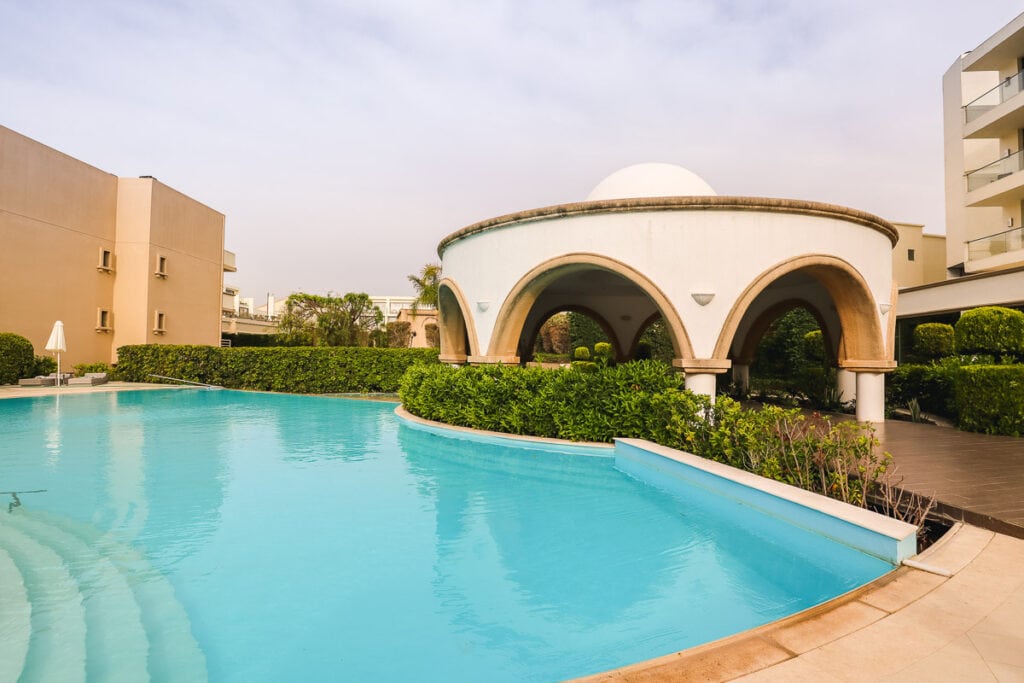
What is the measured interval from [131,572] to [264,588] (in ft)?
4.38

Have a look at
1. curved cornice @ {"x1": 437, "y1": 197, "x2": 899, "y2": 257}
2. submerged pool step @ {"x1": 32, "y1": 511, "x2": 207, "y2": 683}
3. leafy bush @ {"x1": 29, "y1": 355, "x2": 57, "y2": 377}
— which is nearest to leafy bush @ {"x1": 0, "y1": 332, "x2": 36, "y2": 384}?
leafy bush @ {"x1": 29, "y1": 355, "x2": 57, "y2": 377}

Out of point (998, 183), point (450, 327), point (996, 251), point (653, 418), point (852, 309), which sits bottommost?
point (653, 418)

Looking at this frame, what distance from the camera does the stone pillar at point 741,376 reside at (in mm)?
17406

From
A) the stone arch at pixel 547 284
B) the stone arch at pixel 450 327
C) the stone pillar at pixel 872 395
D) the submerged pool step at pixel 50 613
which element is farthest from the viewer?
the stone arch at pixel 450 327

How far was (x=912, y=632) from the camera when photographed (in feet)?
10.5

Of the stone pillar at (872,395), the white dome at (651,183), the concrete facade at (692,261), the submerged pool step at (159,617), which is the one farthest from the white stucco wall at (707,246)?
the submerged pool step at (159,617)

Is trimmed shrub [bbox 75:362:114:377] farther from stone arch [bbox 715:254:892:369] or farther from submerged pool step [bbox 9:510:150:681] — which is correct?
stone arch [bbox 715:254:892:369]

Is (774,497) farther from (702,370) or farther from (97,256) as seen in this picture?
(97,256)

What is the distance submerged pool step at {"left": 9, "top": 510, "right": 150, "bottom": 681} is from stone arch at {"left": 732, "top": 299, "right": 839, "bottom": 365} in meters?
15.8

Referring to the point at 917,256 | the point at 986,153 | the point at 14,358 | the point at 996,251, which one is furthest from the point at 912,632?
the point at 917,256

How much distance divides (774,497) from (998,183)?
19.6 m

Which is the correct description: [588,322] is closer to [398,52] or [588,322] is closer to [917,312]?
[917,312]

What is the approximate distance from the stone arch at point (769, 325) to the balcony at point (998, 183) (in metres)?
8.39

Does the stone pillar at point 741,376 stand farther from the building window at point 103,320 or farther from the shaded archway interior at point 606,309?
the building window at point 103,320
